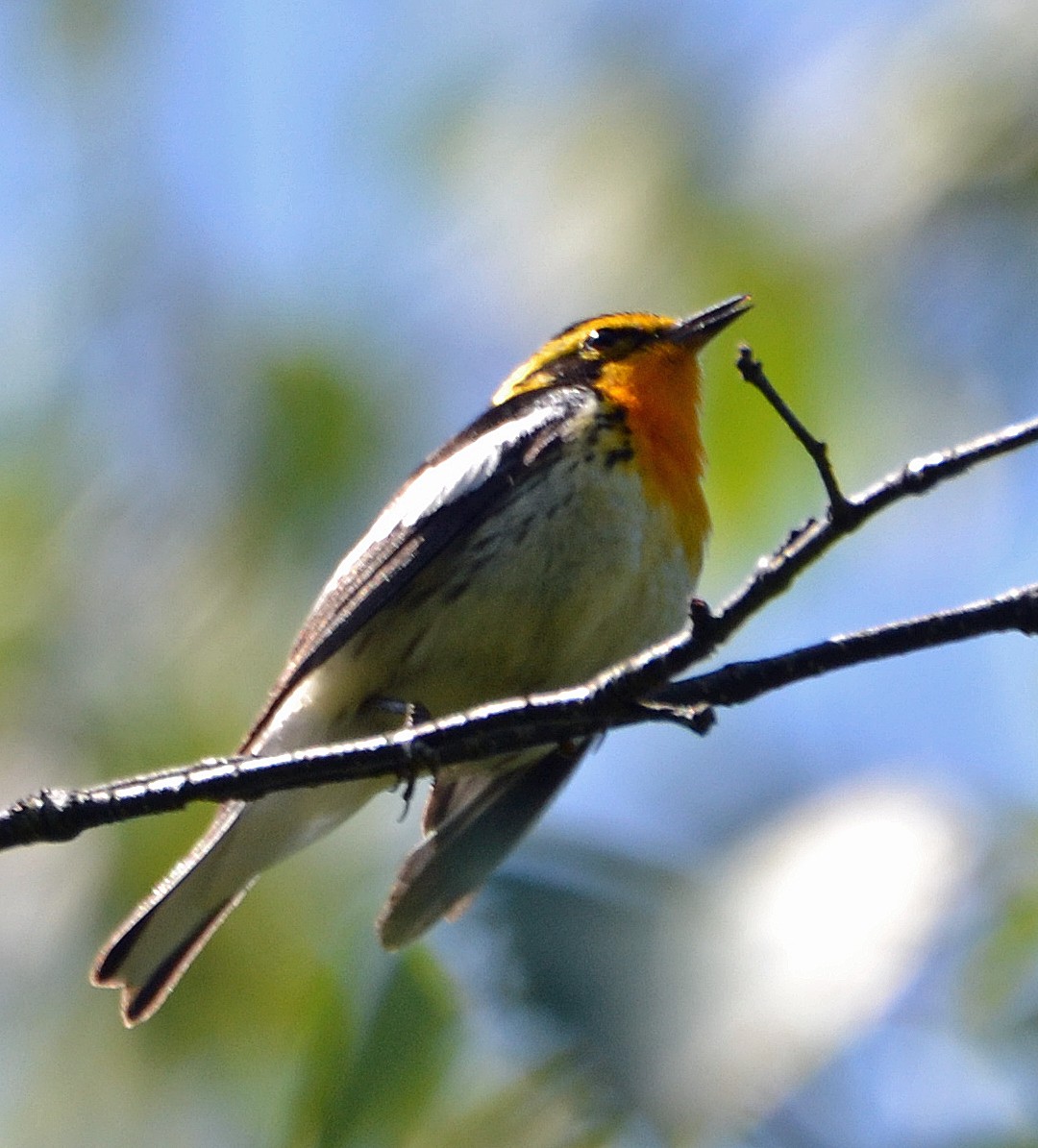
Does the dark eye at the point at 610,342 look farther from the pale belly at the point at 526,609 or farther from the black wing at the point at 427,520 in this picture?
the pale belly at the point at 526,609

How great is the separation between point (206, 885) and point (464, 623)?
Answer: 0.98 meters

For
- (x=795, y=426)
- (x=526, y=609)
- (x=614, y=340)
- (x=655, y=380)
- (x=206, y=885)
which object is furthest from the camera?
(x=614, y=340)

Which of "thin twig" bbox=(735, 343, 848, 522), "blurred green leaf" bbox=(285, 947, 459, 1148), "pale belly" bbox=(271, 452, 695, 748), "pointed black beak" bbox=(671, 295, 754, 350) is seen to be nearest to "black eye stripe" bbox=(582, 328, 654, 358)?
"pointed black beak" bbox=(671, 295, 754, 350)

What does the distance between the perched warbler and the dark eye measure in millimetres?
558

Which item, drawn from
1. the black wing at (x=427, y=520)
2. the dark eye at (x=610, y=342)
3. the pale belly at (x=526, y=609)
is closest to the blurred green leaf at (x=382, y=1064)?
the pale belly at (x=526, y=609)

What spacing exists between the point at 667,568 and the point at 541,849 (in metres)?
0.82

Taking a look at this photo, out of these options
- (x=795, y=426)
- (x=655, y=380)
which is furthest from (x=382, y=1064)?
(x=655, y=380)

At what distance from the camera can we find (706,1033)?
130 inches

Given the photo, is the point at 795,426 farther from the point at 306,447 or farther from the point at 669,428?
the point at 306,447

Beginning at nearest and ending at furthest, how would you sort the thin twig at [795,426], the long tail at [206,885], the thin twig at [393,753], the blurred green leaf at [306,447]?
Result: the thin twig at [795,426] < the thin twig at [393,753] < the long tail at [206,885] < the blurred green leaf at [306,447]

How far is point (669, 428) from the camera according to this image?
183 inches

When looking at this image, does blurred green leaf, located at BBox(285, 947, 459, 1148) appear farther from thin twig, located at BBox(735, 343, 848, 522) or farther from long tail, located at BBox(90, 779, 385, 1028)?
thin twig, located at BBox(735, 343, 848, 522)

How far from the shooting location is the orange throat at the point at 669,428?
4.40 m

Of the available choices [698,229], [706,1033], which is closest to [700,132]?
[698,229]
